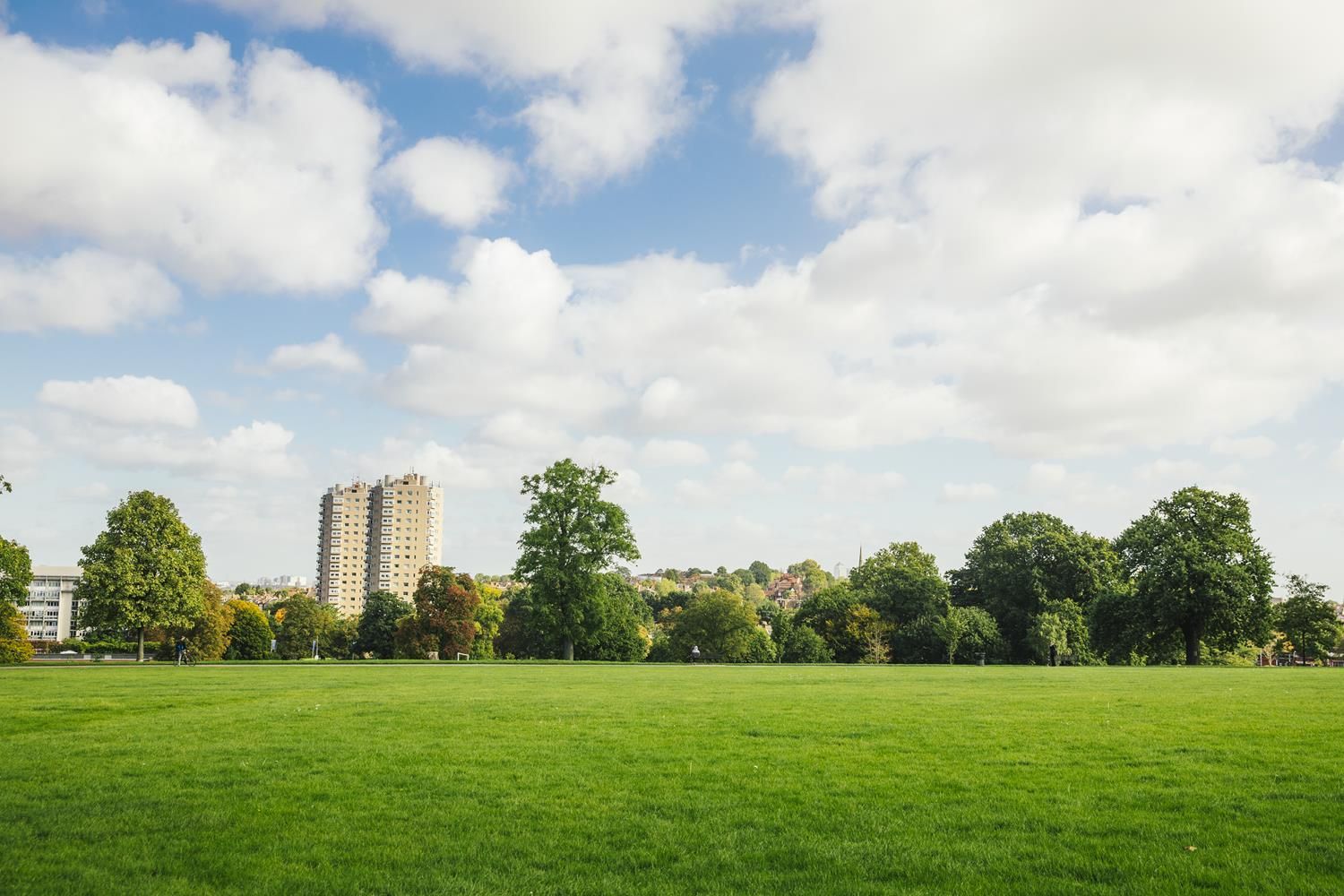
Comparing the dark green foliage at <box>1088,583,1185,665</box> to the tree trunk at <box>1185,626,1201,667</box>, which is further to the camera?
the dark green foliage at <box>1088,583,1185,665</box>

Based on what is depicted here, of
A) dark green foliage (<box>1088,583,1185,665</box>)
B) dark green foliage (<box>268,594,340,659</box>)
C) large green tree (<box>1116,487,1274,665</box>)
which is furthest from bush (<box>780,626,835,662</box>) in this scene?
dark green foliage (<box>268,594,340,659</box>)

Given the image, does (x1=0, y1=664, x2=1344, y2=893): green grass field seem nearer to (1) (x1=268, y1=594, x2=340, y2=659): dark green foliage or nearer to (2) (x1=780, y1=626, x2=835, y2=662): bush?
(2) (x1=780, y1=626, x2=835, y2=662): bush

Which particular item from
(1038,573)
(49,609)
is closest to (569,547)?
(1038,573)

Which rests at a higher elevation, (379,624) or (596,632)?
(596,632)

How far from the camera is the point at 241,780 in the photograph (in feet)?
39.4

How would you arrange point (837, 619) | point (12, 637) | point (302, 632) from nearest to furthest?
point (12, 637)
point (837, 619)
point (302, 632)

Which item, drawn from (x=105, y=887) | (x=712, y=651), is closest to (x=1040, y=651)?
(x=712, y=651)

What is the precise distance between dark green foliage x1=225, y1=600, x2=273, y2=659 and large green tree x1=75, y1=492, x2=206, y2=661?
53.4m

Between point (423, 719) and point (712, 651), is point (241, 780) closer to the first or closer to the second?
point (423, 719)

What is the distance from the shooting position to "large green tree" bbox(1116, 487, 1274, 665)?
64438 mm

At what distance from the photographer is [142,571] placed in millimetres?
61031

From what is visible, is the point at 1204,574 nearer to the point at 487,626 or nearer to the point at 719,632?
the point at 719,632

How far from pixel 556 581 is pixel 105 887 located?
63.3m

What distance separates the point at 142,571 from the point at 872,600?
65689 mm
